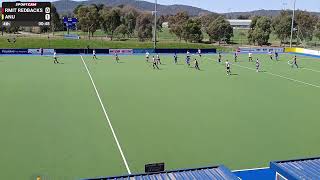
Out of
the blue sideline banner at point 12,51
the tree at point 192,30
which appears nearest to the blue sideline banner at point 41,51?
the blue sideline banner at point 12,51

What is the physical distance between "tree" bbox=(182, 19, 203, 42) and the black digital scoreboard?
4672 centimetres

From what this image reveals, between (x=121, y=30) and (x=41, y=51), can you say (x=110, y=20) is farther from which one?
(x=41, y=51)

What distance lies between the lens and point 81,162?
14.6 meters

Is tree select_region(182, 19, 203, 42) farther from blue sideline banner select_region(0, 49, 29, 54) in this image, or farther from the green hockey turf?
the green hockey turf

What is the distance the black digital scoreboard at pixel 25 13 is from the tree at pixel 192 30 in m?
46.7

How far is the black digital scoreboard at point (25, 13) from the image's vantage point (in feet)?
158

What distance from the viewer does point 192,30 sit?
90500mm

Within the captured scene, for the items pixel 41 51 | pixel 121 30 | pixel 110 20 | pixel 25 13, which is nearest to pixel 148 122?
pixel 25 13

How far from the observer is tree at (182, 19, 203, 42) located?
3551 inches

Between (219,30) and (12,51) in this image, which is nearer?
(12,51)

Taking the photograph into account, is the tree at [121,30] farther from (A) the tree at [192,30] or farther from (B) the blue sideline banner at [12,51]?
(B) the blue sideline banner at [12,51]

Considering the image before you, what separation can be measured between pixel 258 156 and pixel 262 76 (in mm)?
24050

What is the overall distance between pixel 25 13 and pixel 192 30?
4905cm

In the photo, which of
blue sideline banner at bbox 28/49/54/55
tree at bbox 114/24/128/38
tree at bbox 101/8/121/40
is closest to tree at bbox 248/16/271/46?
tree at bbox 114/24/128/38
